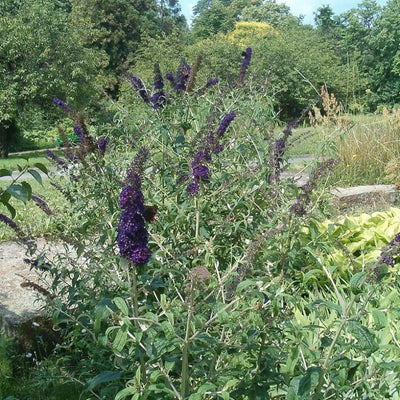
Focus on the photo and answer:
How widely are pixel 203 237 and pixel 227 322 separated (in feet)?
2.27

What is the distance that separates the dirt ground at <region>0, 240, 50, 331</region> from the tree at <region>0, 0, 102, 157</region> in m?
18.7

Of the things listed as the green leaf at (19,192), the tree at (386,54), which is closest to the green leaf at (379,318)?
the green leaf at (19,192)

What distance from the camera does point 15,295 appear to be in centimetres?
355

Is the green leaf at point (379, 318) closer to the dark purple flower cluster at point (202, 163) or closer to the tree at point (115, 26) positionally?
the dark purple flower cluster at point (202, 163)

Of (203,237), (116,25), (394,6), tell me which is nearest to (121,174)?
(203,237)

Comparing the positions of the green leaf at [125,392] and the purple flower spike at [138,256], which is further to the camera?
the green leaf at [125,392]

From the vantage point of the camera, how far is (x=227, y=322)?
186cm

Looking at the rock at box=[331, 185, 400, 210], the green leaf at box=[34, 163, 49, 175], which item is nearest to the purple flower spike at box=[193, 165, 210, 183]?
the green leaf at box=[34, 163, 49, 175]

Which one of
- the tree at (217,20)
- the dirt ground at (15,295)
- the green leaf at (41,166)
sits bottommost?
the dirt ground at (15,295)

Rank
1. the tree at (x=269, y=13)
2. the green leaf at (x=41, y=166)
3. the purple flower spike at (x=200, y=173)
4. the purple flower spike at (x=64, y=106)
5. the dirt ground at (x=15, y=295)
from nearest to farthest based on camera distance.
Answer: the green leaf at (x=41, y=166)
the purple flower spike at (x=200, y=173)
the purple flower spike at (x=64, y=106)
the dirt ground at (x=15, y=295)
the tree at (x=269, y=13)

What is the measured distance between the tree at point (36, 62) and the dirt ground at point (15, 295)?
61.4 feet

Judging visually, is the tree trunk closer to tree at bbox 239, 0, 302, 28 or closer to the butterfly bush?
the butterfly bush

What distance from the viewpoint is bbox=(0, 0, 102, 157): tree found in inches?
880

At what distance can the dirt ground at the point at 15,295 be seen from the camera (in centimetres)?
329
